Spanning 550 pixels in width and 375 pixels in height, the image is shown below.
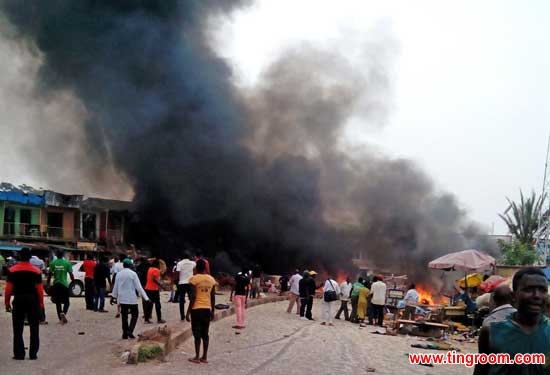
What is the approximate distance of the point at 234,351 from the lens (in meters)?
10.0

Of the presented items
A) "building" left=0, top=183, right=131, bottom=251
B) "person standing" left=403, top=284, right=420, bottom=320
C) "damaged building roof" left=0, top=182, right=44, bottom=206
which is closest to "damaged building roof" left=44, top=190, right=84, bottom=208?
"building" left=0, top=183, right=131, bottom=251

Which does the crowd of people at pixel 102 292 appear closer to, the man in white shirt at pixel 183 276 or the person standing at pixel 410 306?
the man in white shirt at pixel 183 276

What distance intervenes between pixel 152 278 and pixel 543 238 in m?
29.6

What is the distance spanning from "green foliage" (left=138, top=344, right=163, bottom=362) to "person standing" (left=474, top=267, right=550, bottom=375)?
5836mm

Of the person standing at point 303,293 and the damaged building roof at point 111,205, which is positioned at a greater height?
the damaged building roof at point 111,205

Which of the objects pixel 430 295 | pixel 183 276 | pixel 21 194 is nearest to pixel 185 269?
pixel 183 276

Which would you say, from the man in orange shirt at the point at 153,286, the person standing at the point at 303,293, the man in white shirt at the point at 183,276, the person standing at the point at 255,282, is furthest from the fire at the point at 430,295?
the man in orange shirt at the point at 153,286

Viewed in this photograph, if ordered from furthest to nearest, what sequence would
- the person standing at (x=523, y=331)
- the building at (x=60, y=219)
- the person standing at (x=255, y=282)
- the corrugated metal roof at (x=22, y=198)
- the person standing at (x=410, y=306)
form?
the building at (x=60, y=219), the corrugated metal roof at (x=22, y=198), the person standing at (x=255, y=282), the person standing at (x=410, y=306), the person standing at (x=523, y=331)

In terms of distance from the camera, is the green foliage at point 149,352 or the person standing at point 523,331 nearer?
the person standing at point 523,331

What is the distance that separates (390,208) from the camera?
36156 millimetres

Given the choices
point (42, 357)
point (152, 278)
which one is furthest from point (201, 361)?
point (152, 278)

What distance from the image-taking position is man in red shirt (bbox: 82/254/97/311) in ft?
48.0

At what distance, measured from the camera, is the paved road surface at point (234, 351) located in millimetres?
8031

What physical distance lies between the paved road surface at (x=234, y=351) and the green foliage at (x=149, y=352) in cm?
14
